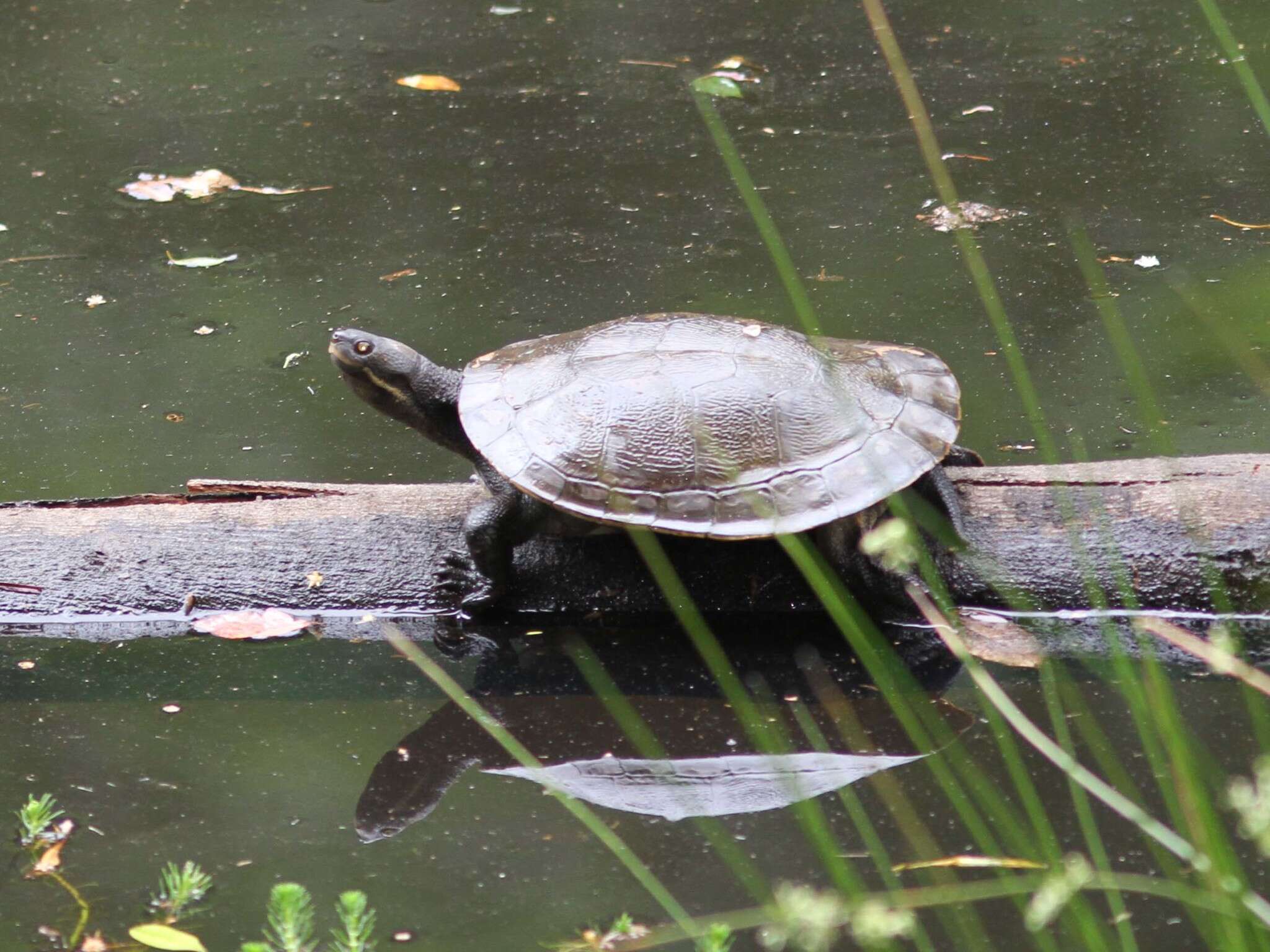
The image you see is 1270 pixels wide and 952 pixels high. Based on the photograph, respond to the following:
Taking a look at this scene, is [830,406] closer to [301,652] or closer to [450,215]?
[301,652]

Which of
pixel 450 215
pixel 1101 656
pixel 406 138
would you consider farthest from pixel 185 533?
pixel 406 138

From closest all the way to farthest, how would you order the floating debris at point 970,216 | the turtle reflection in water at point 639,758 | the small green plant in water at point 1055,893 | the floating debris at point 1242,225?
the small green plant in water at point 1055,893 → the turtle reflection in water at point 639,758 → the floating debris at point 1242,225 → the floating debris at point 970,216

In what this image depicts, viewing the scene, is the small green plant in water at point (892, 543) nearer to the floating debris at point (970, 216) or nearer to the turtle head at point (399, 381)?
the turtle head at point (399, 381)

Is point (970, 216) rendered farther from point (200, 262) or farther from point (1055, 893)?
point (1055, 893)

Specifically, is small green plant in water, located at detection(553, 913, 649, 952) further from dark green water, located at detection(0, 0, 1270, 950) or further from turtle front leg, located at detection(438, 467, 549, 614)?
turtle front leg, located at detection(438, 467, 549, 614)

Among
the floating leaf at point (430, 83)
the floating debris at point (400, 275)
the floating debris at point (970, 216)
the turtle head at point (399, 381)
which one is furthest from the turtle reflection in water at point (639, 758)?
the floating leaf at point (430, 83)

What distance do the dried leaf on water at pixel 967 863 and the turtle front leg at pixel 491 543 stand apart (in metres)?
1.19

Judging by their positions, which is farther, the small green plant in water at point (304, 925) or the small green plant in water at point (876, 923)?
the small green plant in water at point (304, 925)

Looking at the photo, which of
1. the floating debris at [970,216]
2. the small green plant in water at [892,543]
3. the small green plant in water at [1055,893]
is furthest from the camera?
the floating debris at [970,216]

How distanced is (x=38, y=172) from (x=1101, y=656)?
5098 millimetres

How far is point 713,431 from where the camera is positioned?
309 centimetres

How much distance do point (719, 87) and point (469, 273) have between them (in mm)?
1949

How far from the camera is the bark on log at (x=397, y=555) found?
3.06m

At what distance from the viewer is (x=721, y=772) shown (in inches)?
111
